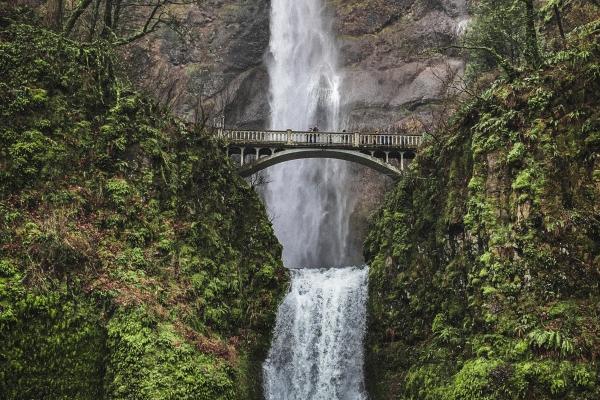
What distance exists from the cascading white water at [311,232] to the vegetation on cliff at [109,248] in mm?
1218

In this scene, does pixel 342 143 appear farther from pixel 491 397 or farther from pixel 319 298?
pixel 491 397

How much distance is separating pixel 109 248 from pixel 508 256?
9998 mm

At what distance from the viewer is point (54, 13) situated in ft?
58.5

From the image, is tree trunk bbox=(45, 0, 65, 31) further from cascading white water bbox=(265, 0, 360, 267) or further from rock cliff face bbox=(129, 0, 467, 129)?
rock cliff face bbox=(129, 0, 467, 129)

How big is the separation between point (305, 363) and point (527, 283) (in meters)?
8.46

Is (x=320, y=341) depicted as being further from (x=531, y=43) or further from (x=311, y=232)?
(x=311, y=232)

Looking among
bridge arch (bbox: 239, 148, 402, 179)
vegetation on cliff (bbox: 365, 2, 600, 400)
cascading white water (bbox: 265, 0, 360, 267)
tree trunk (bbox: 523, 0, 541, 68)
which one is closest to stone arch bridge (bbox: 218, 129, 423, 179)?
bridge arch (bbox: 239, 148, 402, 179)

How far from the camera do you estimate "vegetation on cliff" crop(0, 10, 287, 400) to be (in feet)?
36.2

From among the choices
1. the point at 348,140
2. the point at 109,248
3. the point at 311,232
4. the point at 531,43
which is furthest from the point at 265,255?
the point at 311,232

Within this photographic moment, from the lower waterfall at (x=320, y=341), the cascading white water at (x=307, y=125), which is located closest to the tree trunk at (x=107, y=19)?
the lower waterfall at (x=320, y=341)

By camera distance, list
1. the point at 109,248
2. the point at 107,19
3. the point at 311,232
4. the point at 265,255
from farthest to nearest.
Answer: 1. the point at 311,232
2. the point at 265,255
3. the point at 107,19
4. the point at 109,248

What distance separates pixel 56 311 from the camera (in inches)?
436

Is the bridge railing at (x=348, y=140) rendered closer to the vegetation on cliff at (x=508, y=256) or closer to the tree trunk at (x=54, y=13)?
the vegetation on cliff at (x=508, y=256)

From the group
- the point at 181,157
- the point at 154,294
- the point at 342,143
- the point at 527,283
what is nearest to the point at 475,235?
the point at 527,283
